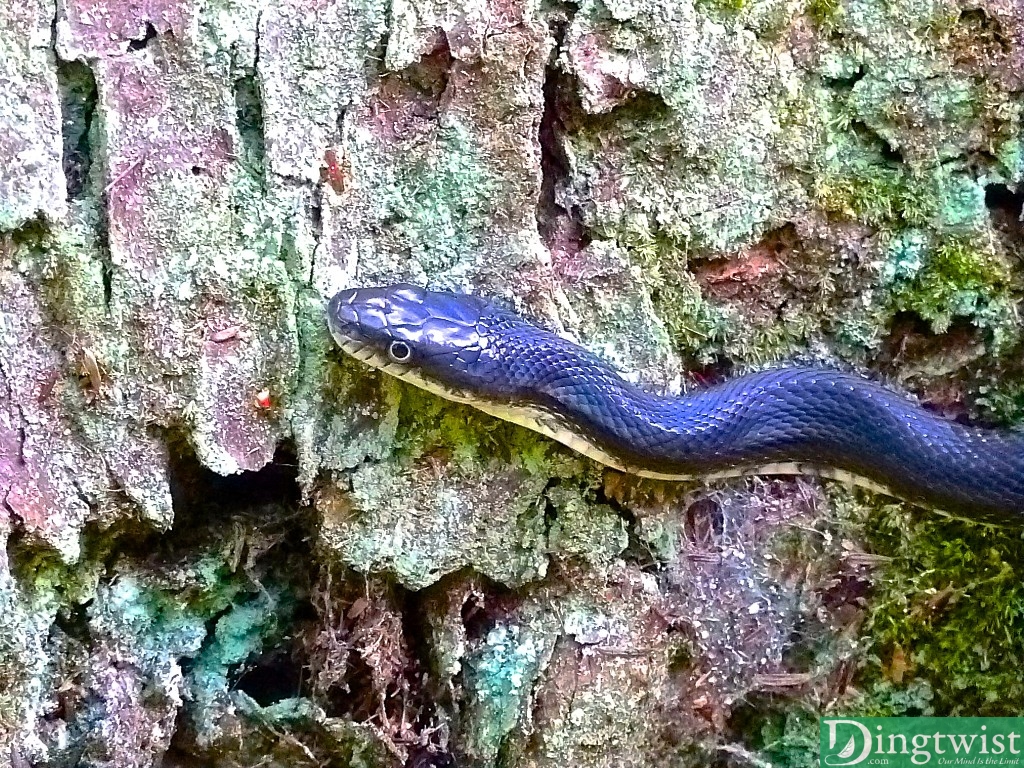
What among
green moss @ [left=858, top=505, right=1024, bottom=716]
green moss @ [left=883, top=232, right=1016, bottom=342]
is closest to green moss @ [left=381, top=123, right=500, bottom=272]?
green moss @ [left=883, top=232, right=1016, bottom=342]

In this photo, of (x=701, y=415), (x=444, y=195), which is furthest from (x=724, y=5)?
(x=701, y=415)

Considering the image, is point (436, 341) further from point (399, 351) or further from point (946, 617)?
point (946, 617)

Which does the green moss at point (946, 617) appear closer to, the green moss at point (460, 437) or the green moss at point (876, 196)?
the green moss at point (876, 196)

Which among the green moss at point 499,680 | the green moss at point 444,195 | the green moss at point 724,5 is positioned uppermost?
the green moss at point 724,5

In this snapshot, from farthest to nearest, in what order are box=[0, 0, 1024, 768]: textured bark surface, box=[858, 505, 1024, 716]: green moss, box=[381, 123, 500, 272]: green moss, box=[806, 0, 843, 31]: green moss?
box=[858, 505, 1024, 716]: green moss < box=[806, 0, 843, 31]: green moss < box=[381, 123, 500, 272]: green moss < box=[0, 0, 1024, 768]: textured bark surface

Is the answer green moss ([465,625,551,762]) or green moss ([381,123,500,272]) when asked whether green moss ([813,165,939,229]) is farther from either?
green moss ([465,625,551,762])

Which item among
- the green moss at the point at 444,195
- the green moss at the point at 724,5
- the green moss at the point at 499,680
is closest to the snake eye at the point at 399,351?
the green moss at the point at 444,195

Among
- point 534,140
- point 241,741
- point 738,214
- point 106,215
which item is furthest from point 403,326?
point 241,741
